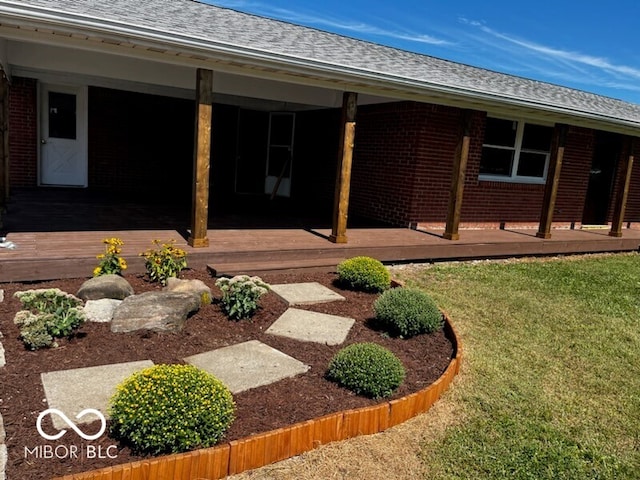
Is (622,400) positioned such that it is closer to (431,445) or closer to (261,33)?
(431,445)

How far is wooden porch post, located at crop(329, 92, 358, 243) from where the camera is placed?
6.81 metres

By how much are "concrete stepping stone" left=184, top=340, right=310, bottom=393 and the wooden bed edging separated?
647 mm

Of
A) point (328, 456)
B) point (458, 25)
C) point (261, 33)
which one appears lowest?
point (328, 456)

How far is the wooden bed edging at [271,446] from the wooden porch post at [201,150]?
368 centimetres

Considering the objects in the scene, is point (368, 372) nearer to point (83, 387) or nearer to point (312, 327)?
point (312, 327)

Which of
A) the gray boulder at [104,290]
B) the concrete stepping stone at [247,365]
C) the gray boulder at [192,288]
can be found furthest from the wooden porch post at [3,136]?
the concrete stepping stone at [247,365]

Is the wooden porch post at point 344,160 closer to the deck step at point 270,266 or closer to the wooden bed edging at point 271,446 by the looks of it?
the deck step at point 270,266

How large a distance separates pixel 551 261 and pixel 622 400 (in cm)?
571

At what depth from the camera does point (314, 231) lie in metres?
8.19

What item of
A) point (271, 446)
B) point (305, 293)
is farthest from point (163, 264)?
point (271, 446)

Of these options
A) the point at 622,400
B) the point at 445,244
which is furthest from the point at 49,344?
the point at 445,244

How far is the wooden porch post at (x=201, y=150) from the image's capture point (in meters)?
5.80

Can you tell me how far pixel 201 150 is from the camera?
5879mm

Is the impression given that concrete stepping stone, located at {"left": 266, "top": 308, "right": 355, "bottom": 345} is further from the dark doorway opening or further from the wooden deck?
the dark doorway opening
